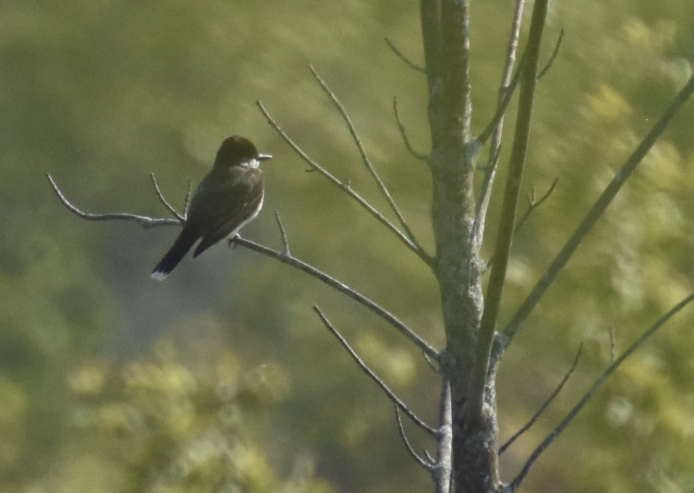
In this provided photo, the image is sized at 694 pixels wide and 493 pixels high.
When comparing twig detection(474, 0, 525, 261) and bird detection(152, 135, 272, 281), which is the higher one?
twig detection(474, 0, 525, 261)

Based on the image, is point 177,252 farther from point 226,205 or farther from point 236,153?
point 236,153

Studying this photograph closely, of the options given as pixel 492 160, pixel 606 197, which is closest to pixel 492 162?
pixel 492 160

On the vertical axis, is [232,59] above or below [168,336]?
above

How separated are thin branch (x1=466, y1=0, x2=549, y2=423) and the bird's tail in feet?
3.58

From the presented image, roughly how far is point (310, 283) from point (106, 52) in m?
0.92

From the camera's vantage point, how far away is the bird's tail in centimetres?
212

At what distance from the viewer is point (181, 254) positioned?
6.96ft

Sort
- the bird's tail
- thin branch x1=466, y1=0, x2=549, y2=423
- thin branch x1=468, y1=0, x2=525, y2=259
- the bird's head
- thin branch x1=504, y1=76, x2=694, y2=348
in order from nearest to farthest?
thin branch x1=466, y1=0, x2=549, y2=423 → thin branch x1=504, y1=76, x2=694, y2=348 → thin branch x1=468, y1=0, x2=525, y2=259 → the bird's tail → the bird's head

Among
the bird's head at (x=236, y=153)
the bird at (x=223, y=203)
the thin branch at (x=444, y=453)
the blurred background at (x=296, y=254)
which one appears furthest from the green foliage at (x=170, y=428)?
the thin branch at (x=444, y=453)

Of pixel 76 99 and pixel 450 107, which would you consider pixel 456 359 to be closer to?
pixel 450 107

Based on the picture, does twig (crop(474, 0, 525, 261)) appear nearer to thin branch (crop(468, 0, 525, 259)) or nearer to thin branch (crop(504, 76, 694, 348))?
thin branch (crop(468, 0, 525, 259))

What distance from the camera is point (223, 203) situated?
2.20 meters

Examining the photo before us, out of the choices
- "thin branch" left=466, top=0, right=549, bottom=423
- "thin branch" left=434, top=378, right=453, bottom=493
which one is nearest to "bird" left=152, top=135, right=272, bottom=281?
"thin branch" left=434, top=378, right=453, bottom=493

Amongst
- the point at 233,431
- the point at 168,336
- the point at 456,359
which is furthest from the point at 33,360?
the point at 456,359
